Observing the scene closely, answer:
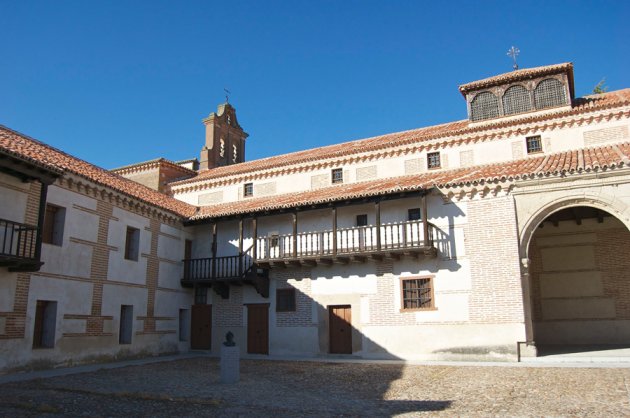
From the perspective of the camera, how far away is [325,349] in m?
17.7

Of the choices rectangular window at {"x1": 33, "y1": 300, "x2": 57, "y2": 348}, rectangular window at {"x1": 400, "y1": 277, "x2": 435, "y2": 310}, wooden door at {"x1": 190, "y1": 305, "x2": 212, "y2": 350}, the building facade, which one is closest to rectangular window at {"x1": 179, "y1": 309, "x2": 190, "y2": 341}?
the building facade

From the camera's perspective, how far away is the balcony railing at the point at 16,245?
1221cm

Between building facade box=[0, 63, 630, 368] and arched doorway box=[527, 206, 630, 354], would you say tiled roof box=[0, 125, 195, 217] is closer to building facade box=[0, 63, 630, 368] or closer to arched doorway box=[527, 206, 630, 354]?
building facade box=[0, 63, 630, 368]

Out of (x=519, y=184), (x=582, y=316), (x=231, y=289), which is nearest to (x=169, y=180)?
(x=231, y=289)

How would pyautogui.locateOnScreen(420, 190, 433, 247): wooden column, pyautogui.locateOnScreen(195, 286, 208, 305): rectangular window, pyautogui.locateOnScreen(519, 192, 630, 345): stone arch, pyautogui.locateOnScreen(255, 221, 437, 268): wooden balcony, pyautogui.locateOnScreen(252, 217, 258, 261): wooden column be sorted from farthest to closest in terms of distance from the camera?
pyautogui.locateOnScreen(195, 286, 208, 305): rectangular window < pyautogui.locateOnScreen(252, 217, 258, 261): wooden column < pyautogui.locateOnScreen(255, 221, 437, 268): wooden balcony < pyautogui.locateOnScreen(420, 190, 433, 247): wooden column < pyautogui.locateOnScreen(519, 192, 630, 345): stone arch

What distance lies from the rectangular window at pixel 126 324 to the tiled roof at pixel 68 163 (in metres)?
3.77

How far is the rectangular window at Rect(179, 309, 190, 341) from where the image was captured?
65.9ft

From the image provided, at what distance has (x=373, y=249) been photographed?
660 inches

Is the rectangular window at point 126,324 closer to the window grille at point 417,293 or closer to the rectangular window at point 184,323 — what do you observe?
the rectangular window at point 184,323

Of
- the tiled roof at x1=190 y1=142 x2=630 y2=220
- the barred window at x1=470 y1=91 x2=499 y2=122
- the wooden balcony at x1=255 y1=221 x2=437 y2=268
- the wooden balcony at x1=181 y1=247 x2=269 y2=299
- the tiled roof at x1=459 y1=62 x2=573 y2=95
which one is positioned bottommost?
the wooden balcony at x1=181 y1=247 x2=269 y2=299

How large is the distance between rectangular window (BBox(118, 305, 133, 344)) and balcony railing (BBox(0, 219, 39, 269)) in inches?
180

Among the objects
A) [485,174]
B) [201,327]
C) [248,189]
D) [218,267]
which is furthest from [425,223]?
[248,189]

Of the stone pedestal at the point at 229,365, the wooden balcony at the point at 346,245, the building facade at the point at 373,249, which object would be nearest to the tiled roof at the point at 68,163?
the building facade at the point at 373,249

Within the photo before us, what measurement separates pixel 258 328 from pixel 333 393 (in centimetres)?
939
